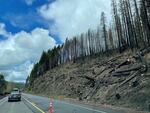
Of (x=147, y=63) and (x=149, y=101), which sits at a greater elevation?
(x=147, y=63)

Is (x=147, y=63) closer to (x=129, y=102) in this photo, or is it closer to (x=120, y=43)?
(x=129, y=102)

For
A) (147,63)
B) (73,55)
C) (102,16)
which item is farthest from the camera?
(73,55)

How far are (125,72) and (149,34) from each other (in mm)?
13282

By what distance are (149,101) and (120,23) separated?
4208 cm

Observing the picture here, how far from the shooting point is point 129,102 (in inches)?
899

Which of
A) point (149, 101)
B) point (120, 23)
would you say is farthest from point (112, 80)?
point (120, 23)

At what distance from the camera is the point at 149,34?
43094mm

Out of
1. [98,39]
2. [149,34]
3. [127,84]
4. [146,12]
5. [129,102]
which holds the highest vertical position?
[98,39]

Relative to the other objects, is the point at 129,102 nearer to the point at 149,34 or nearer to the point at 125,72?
the point at 125,72

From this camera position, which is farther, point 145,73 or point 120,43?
point 120,43

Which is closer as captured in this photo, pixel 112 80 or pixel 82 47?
pixel 112 80

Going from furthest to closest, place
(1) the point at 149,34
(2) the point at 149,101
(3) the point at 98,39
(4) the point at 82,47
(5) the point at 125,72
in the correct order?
(4) the point at 82,47 → (3) the point at 98,39 → (1) the point at 149,34 → (5) the point at 125,72 → (2) the point at 149,101

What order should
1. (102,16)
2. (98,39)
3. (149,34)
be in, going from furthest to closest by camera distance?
(98,39) < (102,16) < (149,34)

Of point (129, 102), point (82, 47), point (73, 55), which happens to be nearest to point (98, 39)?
point (82, 47)
